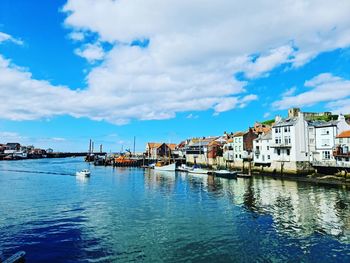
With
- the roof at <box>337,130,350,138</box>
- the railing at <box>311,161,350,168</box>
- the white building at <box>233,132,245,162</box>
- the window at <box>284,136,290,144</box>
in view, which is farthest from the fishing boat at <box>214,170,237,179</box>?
the roof at <box>337,130,350,138</box>

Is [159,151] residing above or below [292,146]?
above

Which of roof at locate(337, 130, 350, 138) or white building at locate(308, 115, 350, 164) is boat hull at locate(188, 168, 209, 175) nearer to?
white building at locate(308, 115, 350, 164)

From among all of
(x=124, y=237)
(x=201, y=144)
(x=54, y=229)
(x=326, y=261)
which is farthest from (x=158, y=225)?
(x=201, y=144)

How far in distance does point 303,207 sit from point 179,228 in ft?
61.9

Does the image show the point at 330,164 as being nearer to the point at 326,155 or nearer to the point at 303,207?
the point at 326,155

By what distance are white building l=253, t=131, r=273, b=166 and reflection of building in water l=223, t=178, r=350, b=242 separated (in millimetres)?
31403

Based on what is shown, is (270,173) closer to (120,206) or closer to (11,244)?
(120,206)

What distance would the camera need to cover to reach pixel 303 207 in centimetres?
3956

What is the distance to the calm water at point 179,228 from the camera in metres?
22.8

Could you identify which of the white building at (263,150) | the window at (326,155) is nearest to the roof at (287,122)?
the white building at (263,150)

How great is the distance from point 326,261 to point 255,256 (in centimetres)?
475

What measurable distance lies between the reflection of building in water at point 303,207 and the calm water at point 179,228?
0.10m

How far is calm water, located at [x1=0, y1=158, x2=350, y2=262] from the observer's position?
74.7 feet

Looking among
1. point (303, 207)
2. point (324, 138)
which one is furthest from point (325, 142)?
point (303, 207)
